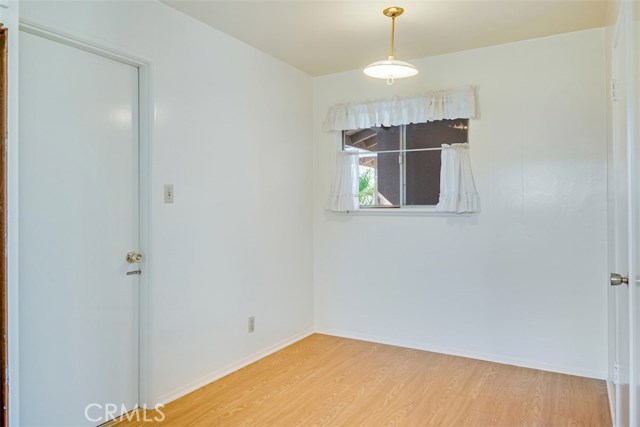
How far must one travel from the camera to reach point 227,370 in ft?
10.4

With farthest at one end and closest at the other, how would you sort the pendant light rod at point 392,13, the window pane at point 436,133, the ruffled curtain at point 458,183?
the window pane at point 436,133 < the ruffled curtain at point 458,183 < the pendant light rod at point 392,13

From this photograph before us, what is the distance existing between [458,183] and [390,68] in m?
1.24

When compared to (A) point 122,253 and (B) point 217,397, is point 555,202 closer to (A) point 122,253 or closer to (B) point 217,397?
(B) point 217,397

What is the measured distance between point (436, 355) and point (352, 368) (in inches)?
30.3

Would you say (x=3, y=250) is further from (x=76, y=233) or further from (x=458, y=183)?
(x=458, y=183)

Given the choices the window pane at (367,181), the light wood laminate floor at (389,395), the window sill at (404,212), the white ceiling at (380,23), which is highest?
the white ceiling at (380,23)

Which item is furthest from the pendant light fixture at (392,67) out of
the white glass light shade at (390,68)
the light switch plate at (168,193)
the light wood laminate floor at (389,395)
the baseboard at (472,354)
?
the baseboard at (472,354)

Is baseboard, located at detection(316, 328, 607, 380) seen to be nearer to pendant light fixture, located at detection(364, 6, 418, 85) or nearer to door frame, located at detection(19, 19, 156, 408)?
door frame, located at detection(19, 19, 156, 408)

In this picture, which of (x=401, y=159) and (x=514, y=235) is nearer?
(x=514, y=235)

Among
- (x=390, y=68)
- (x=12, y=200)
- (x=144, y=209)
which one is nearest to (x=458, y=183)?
(x=390, y=68)

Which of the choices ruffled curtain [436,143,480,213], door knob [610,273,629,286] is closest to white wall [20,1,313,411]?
ruffled curtain [436,143,480,213]

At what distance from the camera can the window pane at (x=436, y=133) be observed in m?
3.55

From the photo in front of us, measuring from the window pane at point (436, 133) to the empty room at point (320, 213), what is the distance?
0.05 ft

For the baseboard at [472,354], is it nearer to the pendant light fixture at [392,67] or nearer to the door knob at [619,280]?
the door knob at [619,280]
